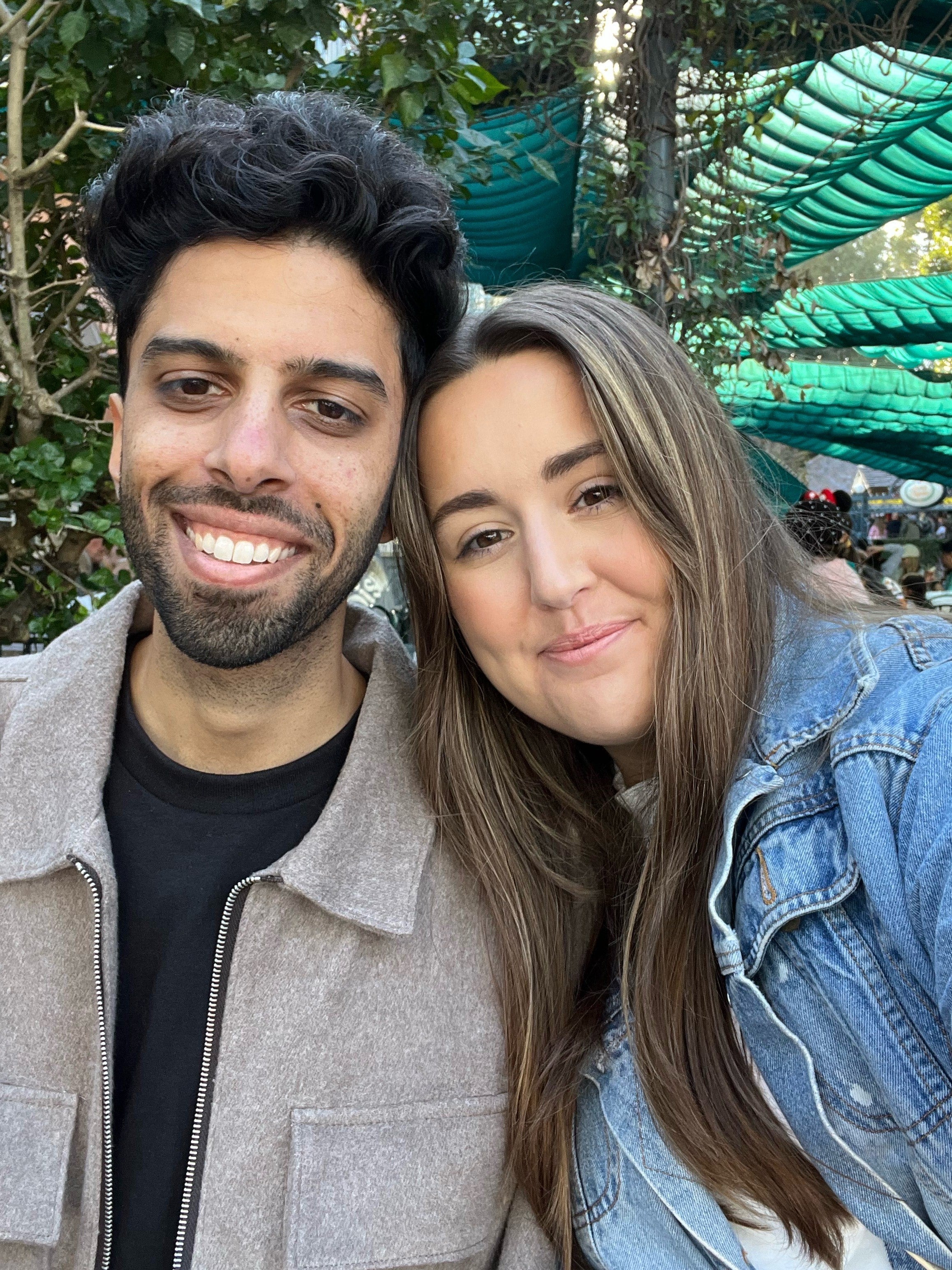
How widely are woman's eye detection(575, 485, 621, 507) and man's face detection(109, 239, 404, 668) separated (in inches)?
14.4

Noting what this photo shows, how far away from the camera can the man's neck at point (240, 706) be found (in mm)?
1900

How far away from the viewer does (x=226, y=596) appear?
1829 mm

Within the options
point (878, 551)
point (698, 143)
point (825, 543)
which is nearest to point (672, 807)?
point (825, 543)

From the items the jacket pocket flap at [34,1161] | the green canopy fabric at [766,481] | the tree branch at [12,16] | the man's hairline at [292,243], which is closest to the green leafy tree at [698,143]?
the green canopy fabric at [766,481]

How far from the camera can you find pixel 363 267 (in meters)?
2.01

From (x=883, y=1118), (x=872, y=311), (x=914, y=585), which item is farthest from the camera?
(x=872, y=311)

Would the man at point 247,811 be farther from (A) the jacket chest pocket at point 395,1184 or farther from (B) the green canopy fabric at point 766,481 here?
(B) the green canopy fabric at point 766,481

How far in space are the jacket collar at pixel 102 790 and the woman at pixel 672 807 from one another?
9 cm

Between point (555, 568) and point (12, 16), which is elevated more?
point (12, 16)

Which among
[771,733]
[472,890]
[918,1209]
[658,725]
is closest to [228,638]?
[472,890]

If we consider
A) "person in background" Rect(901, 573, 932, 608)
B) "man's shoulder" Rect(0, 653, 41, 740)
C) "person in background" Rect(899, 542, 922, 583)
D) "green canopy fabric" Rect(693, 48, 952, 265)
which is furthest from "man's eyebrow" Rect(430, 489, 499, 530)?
"person in background" Rect(899, 542, 922, 583)

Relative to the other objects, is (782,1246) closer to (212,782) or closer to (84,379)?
(212,782)

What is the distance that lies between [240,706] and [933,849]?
113cm

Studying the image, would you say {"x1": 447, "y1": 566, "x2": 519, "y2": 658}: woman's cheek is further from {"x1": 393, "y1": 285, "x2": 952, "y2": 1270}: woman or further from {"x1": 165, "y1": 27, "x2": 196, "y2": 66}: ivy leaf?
{"x1": 165, "y1": 27, "x2": 196, "y2": 66}: ivy leaf
